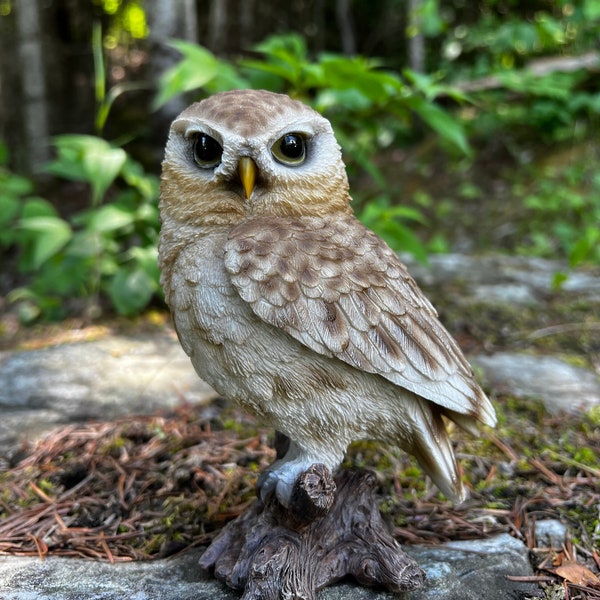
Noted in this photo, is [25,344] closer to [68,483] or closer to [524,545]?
[68,483]

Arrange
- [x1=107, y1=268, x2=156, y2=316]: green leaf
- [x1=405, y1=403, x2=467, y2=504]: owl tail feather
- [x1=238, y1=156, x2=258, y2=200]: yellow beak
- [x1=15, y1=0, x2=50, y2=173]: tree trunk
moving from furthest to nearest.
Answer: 1. [x1=15, y1=0, x2=50, y2=173]: tree trunk
2. [x1=107, y1=268, x2=156, y2=316]: green leaf
3. [x1=405, y1=403, x2=467, y2=504]: owl tail feather
4. [x1=238, y1=156, x2=258, y2=200]: yellow beak

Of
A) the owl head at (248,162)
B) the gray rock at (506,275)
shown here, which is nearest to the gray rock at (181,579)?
the owl head at (248,162)

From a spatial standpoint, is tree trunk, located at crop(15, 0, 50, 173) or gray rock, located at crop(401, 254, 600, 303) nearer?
gray rock, located at crop(401, 254, 600, 303)

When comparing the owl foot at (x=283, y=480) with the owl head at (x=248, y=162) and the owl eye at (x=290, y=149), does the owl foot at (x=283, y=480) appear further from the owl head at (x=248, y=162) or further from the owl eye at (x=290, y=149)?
the owl eye at (x=290, y=149)

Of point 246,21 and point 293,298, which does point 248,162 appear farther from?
point 246,21

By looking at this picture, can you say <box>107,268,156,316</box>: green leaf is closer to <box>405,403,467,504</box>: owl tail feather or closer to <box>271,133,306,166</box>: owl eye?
<box>271,133,306,166</box>: owl eye

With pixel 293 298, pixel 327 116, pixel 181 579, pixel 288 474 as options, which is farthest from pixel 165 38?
pixel 181 579

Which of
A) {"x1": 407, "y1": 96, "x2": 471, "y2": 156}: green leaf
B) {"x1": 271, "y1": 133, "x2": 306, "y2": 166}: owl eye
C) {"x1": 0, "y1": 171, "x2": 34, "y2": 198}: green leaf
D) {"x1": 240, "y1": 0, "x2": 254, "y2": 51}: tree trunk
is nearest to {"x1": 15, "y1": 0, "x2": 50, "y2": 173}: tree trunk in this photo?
{"x1": 0, "y1": 171, "x2": 34, "y2": 198}: green leaf
